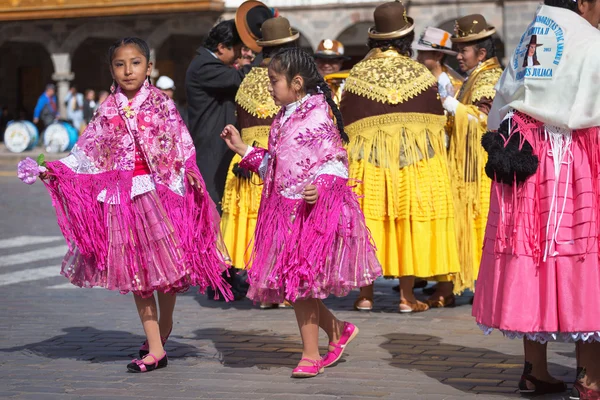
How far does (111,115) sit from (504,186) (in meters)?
2.15

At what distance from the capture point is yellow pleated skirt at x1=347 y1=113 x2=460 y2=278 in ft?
25.2

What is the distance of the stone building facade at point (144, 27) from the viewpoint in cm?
3119

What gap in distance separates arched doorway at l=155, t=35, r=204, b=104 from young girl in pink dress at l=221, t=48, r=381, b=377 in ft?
110

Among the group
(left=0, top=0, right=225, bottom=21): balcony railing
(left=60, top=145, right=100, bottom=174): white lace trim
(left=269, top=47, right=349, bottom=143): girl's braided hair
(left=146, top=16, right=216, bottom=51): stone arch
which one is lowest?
(left=60, top=145, right=100, bottom=174): white lace trim

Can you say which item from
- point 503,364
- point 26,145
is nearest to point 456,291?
point 503,364

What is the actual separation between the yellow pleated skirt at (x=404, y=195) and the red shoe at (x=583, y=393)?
2.70 m

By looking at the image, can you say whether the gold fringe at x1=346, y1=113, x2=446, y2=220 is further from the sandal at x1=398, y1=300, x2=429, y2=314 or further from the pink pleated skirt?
the pink pleated skirt

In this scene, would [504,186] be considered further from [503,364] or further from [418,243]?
[418,243]

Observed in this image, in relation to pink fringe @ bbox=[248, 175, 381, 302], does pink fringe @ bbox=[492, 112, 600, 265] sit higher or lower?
higher

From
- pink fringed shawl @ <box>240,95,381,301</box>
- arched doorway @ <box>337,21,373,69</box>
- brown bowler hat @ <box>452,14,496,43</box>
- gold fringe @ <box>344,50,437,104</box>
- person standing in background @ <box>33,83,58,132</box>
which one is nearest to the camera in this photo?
pink fringed shawl @ <box>240,95,381,301</box>

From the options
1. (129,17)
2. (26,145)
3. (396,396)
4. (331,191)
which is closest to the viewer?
(396,396)

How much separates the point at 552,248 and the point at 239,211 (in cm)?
367

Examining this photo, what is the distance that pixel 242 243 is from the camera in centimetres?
819

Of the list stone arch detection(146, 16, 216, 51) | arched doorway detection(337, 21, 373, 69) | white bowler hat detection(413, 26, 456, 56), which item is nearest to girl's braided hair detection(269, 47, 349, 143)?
white bowler hat detection(413, 26, 456, 56)
